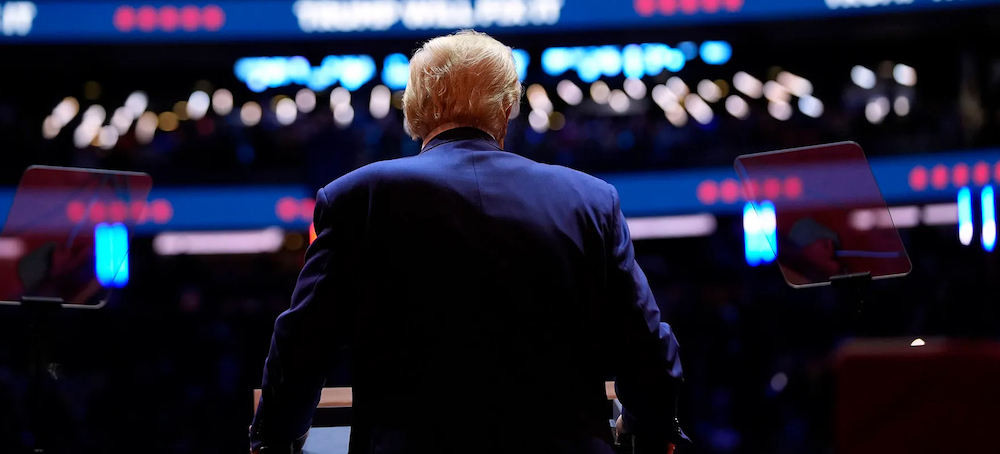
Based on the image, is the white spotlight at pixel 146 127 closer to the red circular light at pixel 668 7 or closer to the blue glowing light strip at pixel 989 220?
the red circular light at pixel 668 7

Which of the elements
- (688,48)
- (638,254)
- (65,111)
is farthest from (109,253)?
(65,111)

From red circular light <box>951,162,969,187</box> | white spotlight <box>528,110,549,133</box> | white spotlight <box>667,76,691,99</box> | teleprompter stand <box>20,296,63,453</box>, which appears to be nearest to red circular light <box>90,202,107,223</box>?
teleprompter stand <box>20,296,63,453</box>

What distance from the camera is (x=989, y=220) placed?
8672mm

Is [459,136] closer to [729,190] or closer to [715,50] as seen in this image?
[729,190]

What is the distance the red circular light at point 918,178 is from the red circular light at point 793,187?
7988 mm

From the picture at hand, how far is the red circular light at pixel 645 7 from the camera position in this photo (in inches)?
286

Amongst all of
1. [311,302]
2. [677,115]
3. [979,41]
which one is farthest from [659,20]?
[311,302]

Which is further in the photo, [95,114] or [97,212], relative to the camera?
[95,114]

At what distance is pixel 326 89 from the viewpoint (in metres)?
10.4

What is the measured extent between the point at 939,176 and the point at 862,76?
4224mm

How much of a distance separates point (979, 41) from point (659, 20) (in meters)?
5.77

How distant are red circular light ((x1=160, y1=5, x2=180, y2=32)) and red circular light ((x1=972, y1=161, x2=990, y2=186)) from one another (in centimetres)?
805

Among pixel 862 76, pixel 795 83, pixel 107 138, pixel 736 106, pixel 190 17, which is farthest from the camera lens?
pixel 862 76

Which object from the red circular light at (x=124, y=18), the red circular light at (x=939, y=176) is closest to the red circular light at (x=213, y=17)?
the red circular light at (x=124, y=18)
